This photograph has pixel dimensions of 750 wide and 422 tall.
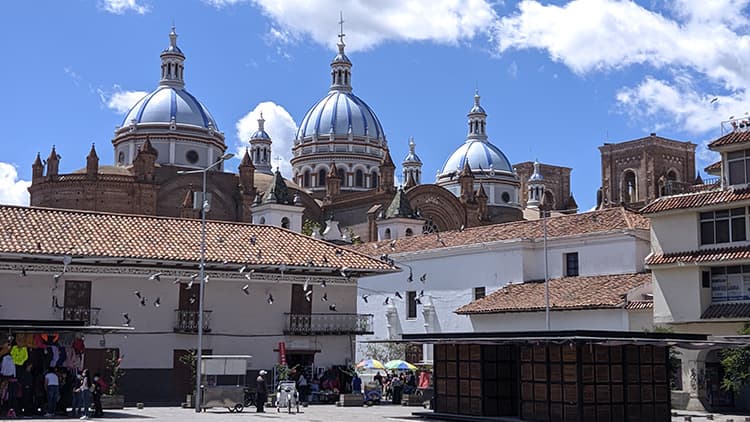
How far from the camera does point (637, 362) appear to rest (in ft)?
86.5

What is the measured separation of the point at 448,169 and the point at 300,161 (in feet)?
57.7

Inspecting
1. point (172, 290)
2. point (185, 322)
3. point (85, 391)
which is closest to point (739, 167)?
point (185, 322)

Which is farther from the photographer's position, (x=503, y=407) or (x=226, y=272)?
(x=226, y=272)

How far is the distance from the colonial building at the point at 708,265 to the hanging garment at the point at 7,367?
22090 mm

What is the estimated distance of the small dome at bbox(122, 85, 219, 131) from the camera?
8025 cm

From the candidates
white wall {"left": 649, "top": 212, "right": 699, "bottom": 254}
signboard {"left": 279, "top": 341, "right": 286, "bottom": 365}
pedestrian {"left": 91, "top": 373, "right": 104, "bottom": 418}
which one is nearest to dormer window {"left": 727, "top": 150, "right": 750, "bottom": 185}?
white wall {"left": 649, "top": 212, "right": 699, "bottom": 254}

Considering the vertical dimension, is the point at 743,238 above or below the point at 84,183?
below

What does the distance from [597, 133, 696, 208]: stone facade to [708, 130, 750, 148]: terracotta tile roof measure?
69.7 meters

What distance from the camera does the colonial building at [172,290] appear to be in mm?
35188

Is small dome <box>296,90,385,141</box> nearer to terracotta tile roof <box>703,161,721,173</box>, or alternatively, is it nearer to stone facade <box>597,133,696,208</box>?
stone facade <box>597,133,696,208</box>

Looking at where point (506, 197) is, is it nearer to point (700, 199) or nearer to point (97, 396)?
point (700, 199)

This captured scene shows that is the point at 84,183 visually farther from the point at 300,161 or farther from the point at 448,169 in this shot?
the point at 448,169

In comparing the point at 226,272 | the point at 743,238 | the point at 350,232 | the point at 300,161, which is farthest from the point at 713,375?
the point at 300,161

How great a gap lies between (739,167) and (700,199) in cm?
173
